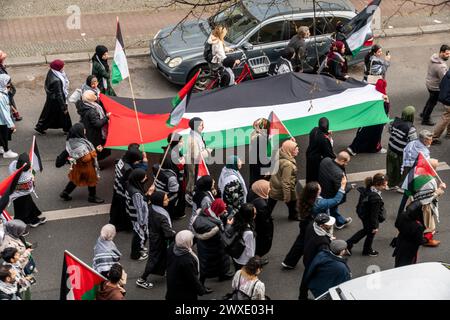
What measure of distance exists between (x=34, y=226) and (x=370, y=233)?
16.4 ft

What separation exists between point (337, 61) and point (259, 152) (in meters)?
3.38

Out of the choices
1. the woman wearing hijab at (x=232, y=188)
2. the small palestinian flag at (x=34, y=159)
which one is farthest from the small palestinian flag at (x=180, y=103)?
the small palestinian flag at (x=34, y=159)

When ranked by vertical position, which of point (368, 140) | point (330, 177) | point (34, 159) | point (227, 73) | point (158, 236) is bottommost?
point (368, 140)

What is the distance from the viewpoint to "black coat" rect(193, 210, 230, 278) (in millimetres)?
10352

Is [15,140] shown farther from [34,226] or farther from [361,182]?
[361,182]

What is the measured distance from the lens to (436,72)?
48.2ft

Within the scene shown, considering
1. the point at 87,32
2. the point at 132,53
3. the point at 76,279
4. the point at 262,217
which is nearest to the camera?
the point at 76,279

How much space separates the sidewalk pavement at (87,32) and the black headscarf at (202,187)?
7.39 m

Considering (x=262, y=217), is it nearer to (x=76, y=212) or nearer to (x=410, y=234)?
(x=410, y=234)

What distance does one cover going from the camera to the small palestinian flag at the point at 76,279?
9.12m

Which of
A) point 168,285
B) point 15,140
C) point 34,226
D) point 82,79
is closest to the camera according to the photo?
point 168,285

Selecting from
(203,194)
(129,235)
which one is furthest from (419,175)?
(129,235)
